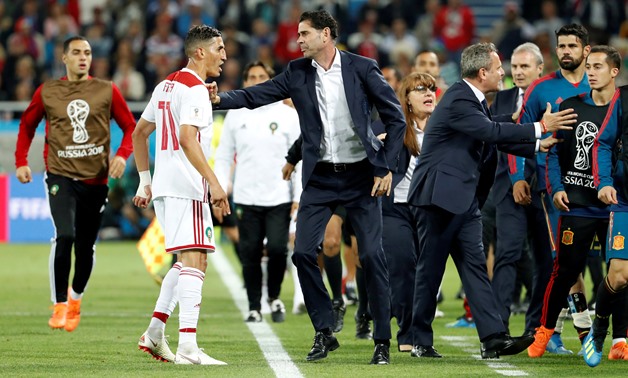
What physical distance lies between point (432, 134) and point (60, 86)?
12.5 feet

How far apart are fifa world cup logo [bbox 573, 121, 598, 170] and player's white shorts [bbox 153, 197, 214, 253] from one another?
2.54m

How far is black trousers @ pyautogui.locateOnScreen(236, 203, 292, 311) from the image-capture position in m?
11.8

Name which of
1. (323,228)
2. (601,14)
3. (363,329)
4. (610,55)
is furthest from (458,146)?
(601,14)

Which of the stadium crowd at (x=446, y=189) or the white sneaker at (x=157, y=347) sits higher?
the stadium crowd at (x=446, y=189)

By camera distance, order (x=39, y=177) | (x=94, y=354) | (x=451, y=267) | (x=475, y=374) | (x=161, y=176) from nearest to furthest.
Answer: (x=475, y=374) < (x=161, y=176) < (x=94, y=354) < (x=451, y=267) < (x=39, y=177)

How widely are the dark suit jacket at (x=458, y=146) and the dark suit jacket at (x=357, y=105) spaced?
29cm

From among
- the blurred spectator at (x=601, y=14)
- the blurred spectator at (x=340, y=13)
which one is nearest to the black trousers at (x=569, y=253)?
the blurred spectator at (x=340, y=13)

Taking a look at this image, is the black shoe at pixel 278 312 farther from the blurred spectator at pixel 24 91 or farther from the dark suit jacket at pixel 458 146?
the blurred spectator at pixel 24 91

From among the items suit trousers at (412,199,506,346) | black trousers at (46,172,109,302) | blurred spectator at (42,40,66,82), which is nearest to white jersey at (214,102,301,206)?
black trousers at (46,172,109,302)

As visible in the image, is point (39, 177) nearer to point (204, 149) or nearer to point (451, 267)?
point (451, 267)

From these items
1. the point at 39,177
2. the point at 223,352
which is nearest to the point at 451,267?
the point at 39,177

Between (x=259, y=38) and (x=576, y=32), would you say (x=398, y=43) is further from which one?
(x=576, y=32)

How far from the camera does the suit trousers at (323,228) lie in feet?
28.5

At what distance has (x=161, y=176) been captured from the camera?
28.2ft
